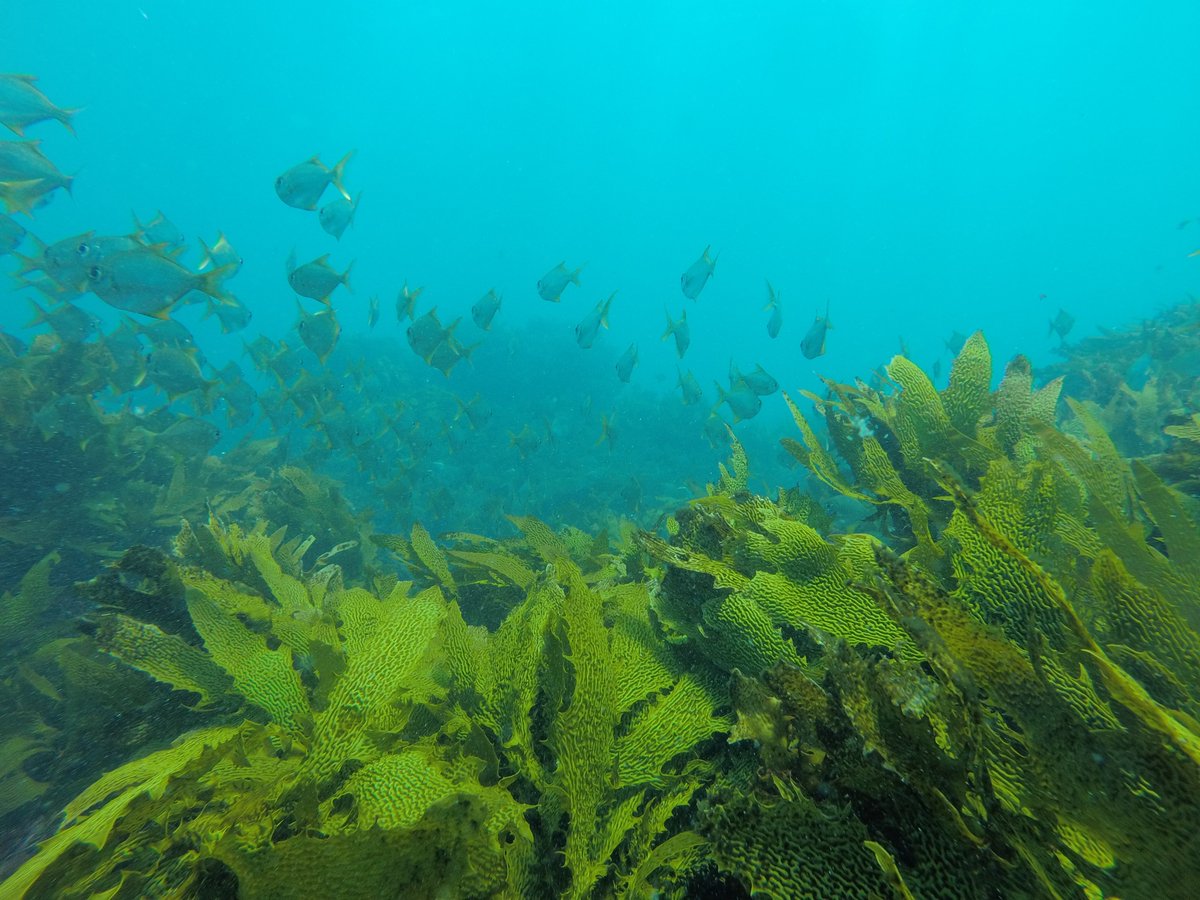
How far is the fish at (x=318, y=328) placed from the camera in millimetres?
5398

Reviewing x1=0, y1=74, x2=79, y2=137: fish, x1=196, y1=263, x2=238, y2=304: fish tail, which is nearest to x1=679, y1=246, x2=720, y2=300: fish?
x1=196, y1=263, x2=238, y2=304: fish tail

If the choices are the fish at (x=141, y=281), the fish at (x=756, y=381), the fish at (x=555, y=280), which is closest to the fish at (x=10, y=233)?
the fish at (x=141, y=281)

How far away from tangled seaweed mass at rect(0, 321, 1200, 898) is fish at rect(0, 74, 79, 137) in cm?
676

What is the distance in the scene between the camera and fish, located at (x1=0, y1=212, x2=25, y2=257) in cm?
543

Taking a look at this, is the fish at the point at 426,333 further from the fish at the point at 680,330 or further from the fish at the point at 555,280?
the fish at the point at 680,330

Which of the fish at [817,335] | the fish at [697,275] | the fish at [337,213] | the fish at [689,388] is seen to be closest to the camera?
the fish at [337,213]

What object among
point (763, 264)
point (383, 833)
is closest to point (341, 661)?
point (383, 833)

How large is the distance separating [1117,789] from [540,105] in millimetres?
134034

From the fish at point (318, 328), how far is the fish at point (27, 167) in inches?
102

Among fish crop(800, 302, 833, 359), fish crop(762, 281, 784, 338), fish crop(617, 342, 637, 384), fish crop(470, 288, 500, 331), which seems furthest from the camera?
fish crop(617, 342, 637, 384)

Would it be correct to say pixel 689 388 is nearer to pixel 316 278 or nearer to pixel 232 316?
pixel 316 278

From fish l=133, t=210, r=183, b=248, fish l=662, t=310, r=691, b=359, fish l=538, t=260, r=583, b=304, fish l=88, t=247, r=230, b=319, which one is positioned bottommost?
fish l=88, t=247, r=230, b=319

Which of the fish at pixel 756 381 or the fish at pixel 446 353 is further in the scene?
the fish at pixel 446 353

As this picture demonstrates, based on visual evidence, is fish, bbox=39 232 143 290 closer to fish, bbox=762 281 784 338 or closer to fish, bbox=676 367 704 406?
fish, bbox=676 367 704 406
